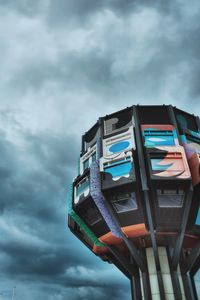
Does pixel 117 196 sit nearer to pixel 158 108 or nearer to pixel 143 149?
pixel 143 149

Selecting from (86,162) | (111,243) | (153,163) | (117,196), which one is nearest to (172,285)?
(111,243)

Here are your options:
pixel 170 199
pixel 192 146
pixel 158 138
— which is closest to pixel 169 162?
pixel 170 199

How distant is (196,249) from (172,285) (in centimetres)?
488

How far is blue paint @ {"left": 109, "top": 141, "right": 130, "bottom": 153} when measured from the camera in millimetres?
33094

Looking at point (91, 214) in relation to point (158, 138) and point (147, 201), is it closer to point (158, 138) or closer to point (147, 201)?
point (147, 201)

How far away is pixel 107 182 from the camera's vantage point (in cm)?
2997

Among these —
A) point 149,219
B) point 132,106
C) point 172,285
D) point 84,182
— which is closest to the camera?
point 149,219

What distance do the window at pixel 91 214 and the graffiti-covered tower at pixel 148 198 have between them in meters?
0.14

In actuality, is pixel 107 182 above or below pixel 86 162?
below

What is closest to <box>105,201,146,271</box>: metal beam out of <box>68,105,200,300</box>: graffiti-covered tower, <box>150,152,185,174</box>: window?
<box>68,105,200,300</box>: graffiti-covered tower

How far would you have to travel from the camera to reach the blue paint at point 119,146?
1303 inches

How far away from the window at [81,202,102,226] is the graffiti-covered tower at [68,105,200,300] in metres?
0.14

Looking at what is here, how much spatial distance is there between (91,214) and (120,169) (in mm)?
6609

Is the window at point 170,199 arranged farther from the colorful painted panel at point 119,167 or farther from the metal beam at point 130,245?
the metal beam at point 130,245
